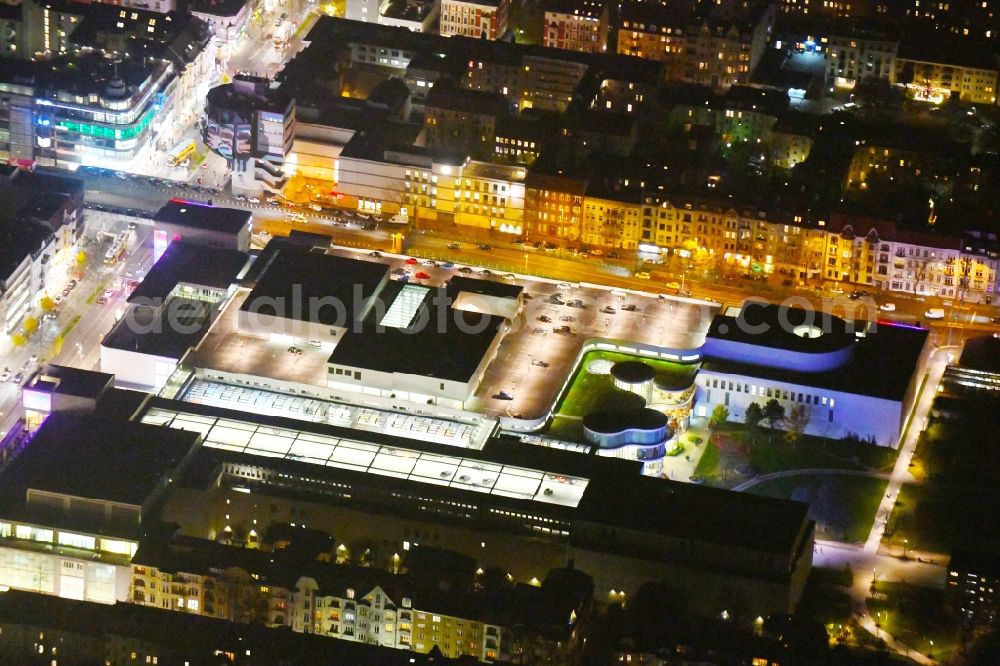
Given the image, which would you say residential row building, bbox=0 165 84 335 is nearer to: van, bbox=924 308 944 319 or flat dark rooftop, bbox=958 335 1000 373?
van, bbox=924 308 944 319

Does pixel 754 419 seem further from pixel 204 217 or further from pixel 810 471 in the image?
pixel 204 217

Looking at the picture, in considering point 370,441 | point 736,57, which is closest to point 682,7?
point 736,57

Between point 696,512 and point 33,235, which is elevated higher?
point 696,512

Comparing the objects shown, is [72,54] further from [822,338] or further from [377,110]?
[822,338]

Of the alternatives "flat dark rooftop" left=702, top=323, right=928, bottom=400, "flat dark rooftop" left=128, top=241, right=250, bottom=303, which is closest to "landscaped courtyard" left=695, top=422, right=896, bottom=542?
"flat dark rooftop" left=702, top=323, right=928, bottom=400

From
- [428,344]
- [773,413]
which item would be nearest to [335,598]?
[428,344]

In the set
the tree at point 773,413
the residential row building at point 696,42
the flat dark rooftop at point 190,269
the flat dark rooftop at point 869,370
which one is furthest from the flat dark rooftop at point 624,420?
the residential row building at point 696,42

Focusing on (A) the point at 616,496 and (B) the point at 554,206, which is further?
(B) the point at 554,206
